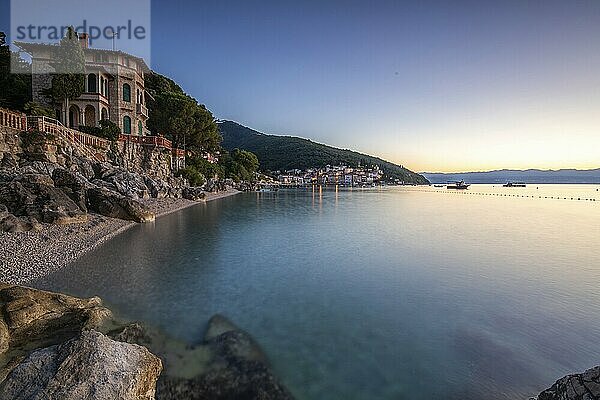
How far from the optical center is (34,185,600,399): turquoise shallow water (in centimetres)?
683

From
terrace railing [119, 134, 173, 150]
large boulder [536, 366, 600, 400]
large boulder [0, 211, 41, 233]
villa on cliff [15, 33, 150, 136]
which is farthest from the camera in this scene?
terrace railing [119, 134, 173, 150]

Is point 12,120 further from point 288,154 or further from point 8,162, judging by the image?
point 288,154

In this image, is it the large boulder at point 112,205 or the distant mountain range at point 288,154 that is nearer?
the large boulder at point 112,205

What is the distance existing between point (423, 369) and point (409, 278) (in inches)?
276

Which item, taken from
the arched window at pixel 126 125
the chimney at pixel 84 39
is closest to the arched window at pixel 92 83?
the arched window at pixel 126 125

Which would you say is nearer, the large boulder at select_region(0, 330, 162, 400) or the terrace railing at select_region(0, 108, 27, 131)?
the large boulder at select_region(0, 330, 162, 400)

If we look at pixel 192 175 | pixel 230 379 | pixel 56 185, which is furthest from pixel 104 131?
pixel 230 379

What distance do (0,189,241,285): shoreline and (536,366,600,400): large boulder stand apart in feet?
43.1

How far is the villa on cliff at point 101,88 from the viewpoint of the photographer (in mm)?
33750

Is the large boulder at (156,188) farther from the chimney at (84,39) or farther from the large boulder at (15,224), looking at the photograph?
the chimney at (84,39)

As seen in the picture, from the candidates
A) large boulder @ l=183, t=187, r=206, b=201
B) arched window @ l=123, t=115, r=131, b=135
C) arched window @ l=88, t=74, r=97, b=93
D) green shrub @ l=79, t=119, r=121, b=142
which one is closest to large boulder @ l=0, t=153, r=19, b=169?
green shrub @ l=79, t=119, r=121, b=142

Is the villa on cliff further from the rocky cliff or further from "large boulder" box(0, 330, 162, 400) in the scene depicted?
"large boulder" box(0, 330, 162, 400)

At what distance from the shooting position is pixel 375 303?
1083cm

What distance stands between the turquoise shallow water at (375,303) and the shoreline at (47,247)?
607 mm
